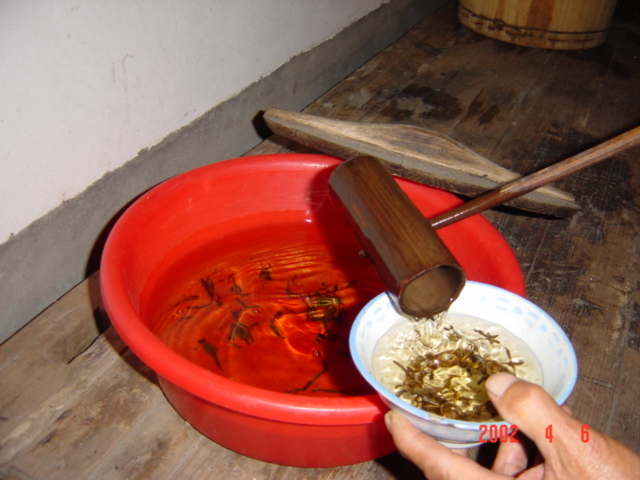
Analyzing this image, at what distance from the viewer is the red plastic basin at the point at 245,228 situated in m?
0.98

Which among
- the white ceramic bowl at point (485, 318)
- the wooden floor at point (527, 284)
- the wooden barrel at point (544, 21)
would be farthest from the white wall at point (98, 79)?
the wooden barrel at point (544, 21)

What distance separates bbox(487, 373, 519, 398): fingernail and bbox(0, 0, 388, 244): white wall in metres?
1.30

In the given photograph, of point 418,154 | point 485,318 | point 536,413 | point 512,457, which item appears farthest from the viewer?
point 418,154

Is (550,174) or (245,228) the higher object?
(550,174)

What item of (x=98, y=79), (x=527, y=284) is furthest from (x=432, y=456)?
(x=98, y=79)

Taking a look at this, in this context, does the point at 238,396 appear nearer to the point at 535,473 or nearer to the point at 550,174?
the point at 535,473

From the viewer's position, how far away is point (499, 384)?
2.76 ft

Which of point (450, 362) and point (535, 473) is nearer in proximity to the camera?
point (535, 473)

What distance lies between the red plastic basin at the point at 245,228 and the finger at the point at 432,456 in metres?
0.07

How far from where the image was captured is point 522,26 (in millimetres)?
3303

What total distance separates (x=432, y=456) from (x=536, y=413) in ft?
0.64

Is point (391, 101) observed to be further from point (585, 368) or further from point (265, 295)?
point (585, 368)

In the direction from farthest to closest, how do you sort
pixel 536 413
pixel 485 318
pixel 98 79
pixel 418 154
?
pixel 418 154
pixel 98 79
pixel 485 318
pixel 536 413

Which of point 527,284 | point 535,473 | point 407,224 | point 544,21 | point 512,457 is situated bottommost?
point 544,21
